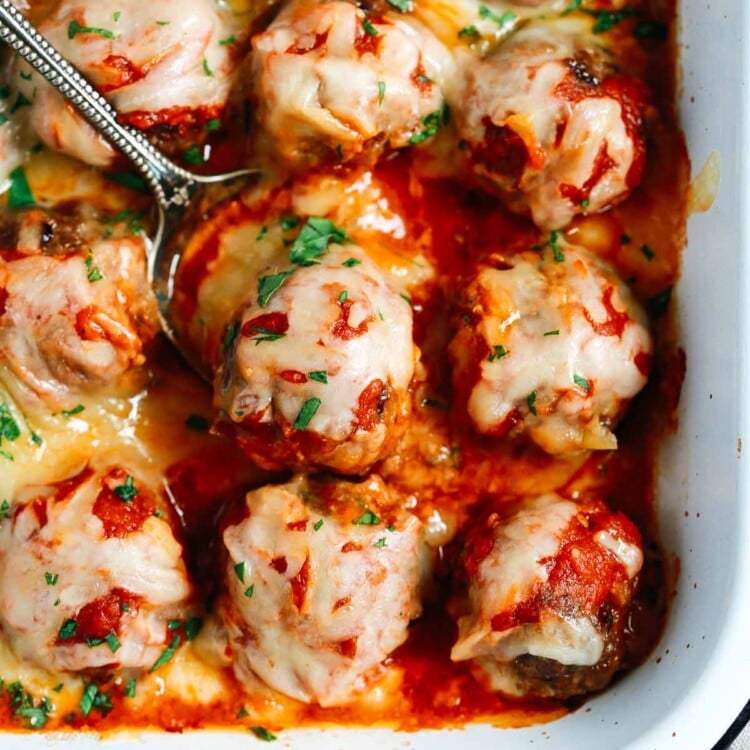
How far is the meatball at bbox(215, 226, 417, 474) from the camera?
292 cm

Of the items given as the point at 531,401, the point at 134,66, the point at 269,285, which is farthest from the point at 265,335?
the point at 134,66

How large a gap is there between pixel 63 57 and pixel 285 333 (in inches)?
43.7

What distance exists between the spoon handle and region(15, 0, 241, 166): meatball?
6 centimetres

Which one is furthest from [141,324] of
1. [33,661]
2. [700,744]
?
[700,744]

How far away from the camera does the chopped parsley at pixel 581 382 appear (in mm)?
3088

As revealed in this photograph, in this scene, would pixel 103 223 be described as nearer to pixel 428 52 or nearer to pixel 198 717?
pixel 428 52

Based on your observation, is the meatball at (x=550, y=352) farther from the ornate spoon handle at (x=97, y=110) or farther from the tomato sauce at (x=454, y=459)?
the ornate spoon handle at (x=97, y=110)

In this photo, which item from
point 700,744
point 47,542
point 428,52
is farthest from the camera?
point 428,52

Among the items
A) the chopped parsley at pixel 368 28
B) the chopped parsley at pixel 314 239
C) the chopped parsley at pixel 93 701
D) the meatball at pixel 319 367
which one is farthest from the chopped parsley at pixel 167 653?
the chopped parsley at pixel 368 28

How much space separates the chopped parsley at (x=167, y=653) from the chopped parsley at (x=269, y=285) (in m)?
1.12

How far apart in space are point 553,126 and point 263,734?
2.11 m

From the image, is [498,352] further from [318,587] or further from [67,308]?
[67,308]

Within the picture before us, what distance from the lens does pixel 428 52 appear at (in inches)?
131

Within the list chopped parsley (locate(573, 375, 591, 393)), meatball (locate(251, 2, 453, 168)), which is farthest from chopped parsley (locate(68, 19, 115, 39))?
chopped parsley (locate(573, 375, 591, 393))
